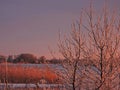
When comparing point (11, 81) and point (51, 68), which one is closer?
point (51, 68)

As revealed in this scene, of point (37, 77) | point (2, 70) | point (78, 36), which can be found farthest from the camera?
point (37, 77)

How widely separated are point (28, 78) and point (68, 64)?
47.6 feet

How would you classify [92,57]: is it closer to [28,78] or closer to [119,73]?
[119,73]

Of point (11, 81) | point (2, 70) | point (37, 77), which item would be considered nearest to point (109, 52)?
point (2, 70)

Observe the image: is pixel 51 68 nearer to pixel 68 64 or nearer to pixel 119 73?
pixel 68 64

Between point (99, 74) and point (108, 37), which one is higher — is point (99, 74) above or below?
below

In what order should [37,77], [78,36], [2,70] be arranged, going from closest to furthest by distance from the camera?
[78,36] < [2,70] < [37,77]

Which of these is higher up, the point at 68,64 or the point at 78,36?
the point at 78,36

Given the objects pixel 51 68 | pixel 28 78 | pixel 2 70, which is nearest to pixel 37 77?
pixel 28 78

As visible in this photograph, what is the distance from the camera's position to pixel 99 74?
10.6 meters

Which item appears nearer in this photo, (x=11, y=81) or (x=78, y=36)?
(x=78, y=36)

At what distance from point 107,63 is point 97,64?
0.32 metres

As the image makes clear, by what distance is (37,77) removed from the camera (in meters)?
24.1

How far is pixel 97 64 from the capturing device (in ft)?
34.8
